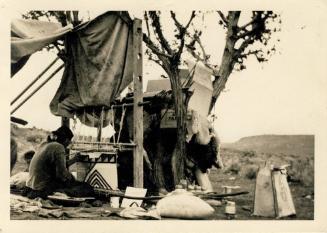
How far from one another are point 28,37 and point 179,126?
7.60 feet

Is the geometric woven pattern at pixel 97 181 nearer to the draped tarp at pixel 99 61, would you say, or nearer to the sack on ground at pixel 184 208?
the draped tarp at pixel 99 61

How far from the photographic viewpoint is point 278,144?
7227 mm

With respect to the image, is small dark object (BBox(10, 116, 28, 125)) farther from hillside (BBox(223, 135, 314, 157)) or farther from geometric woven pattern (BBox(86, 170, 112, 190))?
hillside (BBox(223, 135, 314, 157))

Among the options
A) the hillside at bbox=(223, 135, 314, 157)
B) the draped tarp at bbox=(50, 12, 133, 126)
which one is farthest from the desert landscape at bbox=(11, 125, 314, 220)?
the draped tarp at bbox=(50, 12, 133, 126)

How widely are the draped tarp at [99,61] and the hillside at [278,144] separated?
1.88m

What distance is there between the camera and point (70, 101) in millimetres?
7523

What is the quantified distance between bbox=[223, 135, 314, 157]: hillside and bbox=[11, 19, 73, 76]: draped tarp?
2.83 meters

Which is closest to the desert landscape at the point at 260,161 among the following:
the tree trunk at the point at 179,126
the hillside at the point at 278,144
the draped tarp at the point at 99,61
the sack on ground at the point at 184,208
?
the hillside at the point at 278,144

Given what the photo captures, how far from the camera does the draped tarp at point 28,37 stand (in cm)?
645

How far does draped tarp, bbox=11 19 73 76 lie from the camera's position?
6.45 m

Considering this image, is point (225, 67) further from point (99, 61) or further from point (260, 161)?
point (99, 61)

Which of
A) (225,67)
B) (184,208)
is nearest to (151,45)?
(225,67)
